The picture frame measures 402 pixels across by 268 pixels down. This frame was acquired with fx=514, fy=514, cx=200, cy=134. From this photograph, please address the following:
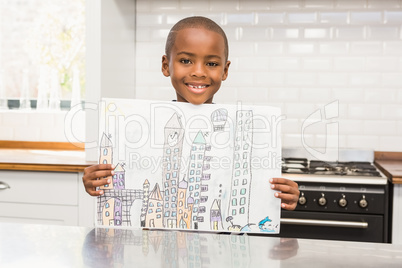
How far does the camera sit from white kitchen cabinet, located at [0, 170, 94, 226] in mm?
2312

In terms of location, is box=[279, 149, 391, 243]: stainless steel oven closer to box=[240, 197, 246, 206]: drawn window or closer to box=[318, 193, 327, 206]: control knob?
box=[318, 193, 327, 206]: control knob

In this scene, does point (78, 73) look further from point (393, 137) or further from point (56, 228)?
point (56, 228)

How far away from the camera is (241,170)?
1234 millimetres

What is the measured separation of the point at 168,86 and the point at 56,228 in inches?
82.3

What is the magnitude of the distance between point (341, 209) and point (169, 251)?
157cm

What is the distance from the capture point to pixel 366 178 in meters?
2.15

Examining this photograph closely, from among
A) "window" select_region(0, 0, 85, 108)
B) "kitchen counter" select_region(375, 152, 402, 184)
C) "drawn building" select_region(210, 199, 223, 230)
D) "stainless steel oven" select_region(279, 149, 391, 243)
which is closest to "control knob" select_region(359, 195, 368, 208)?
"stainless steel oven" select_region(279, 149, 391, 243)

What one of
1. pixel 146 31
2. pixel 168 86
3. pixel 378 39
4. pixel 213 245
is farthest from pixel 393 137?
pixel 213 245

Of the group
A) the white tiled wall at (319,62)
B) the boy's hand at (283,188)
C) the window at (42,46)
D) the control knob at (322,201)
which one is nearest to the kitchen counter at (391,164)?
the white tiled wall at (319,62)

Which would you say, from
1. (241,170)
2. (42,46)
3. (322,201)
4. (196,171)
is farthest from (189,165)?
(42,46)

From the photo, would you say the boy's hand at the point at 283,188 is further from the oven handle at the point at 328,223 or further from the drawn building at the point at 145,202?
the oven handle at the point at 328,223

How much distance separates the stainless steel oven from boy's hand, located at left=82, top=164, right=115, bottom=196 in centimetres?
111

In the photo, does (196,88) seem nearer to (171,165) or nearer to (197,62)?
(197,62)

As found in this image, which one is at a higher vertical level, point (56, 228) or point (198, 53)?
point (198, 53)
